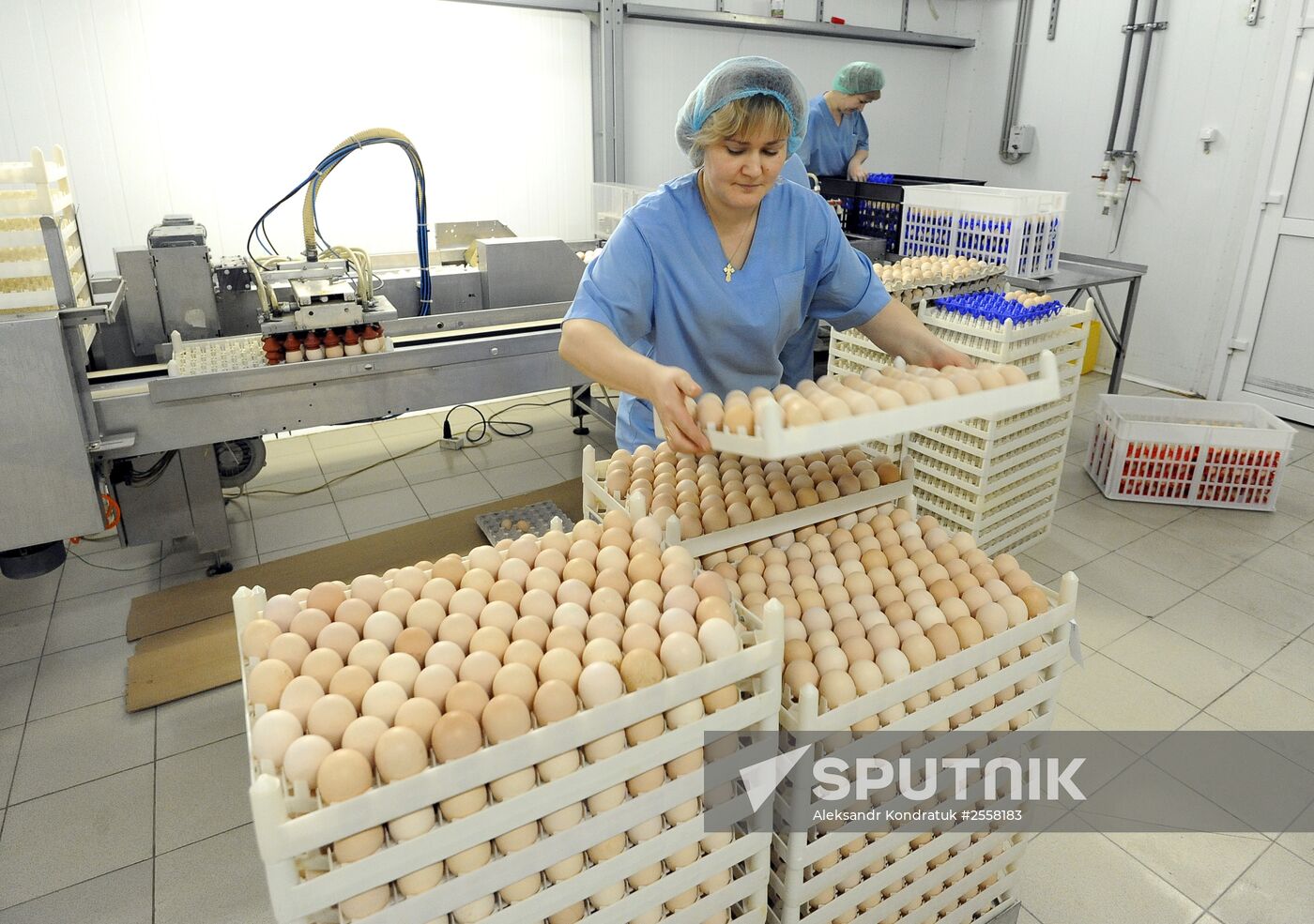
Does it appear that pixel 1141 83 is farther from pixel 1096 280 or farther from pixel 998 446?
pixel 998 446

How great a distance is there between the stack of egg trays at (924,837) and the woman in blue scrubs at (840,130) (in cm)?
379

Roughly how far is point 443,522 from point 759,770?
269 centimetres

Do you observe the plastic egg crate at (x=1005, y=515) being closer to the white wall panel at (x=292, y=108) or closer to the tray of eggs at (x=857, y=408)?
the tray of eggs at (x=857, y=408)

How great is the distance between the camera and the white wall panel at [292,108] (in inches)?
144

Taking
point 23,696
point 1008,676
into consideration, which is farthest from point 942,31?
point 23,696

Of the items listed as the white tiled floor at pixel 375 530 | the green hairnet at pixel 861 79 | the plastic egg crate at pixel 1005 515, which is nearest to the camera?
the white tiled floor at pixel 375 530

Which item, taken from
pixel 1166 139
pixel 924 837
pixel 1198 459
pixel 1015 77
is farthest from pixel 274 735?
pixel 1015 77

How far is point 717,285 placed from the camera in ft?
5.23

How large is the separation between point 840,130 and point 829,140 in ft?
0.26

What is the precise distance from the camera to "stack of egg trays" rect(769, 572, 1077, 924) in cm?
109

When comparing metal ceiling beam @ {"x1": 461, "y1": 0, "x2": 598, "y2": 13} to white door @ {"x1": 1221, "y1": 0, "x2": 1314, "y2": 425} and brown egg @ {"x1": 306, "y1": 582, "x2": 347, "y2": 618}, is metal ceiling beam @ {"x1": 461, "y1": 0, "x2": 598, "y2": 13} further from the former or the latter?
brown egg @ {"x1": 306, "y1": 582, "x2": 347, "y2": 618}

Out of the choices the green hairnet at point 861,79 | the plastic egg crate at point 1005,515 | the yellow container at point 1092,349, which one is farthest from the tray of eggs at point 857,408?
the yellow container at point 1092,349

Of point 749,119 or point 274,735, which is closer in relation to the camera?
point 274,735

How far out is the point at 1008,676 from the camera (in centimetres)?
121
